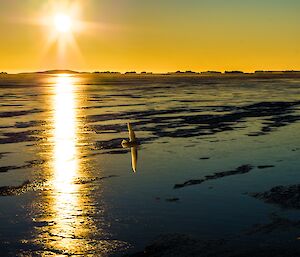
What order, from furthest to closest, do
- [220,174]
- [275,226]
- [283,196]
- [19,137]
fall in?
[19,137] → [220,174] → [283,196] → [275,226]

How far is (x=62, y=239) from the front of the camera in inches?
549

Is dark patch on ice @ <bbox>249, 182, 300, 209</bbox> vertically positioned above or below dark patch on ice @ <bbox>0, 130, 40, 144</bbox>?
below

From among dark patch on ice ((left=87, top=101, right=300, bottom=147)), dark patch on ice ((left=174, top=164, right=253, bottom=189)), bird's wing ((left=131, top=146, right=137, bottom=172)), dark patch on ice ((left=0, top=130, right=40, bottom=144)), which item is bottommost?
dark patch on ice ((left=87, top=101, right=300, bottom=147))

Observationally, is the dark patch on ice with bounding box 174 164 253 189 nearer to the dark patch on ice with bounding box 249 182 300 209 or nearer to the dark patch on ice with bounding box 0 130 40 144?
the dark patch on ice with bounding box 249 182 300 209

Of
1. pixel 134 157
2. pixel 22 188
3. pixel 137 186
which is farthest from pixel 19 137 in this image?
pixel 137 186

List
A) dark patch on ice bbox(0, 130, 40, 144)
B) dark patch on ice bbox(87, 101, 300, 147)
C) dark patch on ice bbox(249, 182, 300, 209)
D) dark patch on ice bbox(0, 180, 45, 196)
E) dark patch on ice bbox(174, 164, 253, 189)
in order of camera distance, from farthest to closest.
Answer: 1. dark patch on ice bbox(87, 101, 300, 147)
2. dark patch on ice bbox(0, 130, 40, 144)
3. dark patch on ice bbox(174, 164, 253, 189)
4. dark patch on ice bbox(0, 180, 45, 196)
5. dark patch on ice bbox(249, 182, 300, 209)

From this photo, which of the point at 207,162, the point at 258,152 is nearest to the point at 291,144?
the point at 258,152

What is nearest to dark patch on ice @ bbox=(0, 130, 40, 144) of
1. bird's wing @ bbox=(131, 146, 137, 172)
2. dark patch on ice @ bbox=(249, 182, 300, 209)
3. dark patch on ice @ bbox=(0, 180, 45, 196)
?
bird's wing @ bbox=(131, 146, 137, 172)

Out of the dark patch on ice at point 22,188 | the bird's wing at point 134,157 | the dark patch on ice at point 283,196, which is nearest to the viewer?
the dark patch on ice at point 283,196

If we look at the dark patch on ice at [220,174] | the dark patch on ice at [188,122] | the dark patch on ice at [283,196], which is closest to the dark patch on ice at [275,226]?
the dark patch on ice at [283,196]

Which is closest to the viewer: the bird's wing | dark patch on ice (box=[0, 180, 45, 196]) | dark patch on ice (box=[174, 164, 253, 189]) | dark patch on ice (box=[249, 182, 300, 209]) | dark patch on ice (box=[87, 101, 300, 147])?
dark patch on ice (box=[249, 182, 300, 209])

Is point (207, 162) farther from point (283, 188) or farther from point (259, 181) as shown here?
point (283, 188)

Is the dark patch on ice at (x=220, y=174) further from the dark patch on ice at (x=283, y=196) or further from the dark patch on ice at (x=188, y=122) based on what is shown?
the dark patch on ice at (x=188, y=122)

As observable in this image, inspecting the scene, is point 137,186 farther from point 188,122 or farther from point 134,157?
point 188,122
